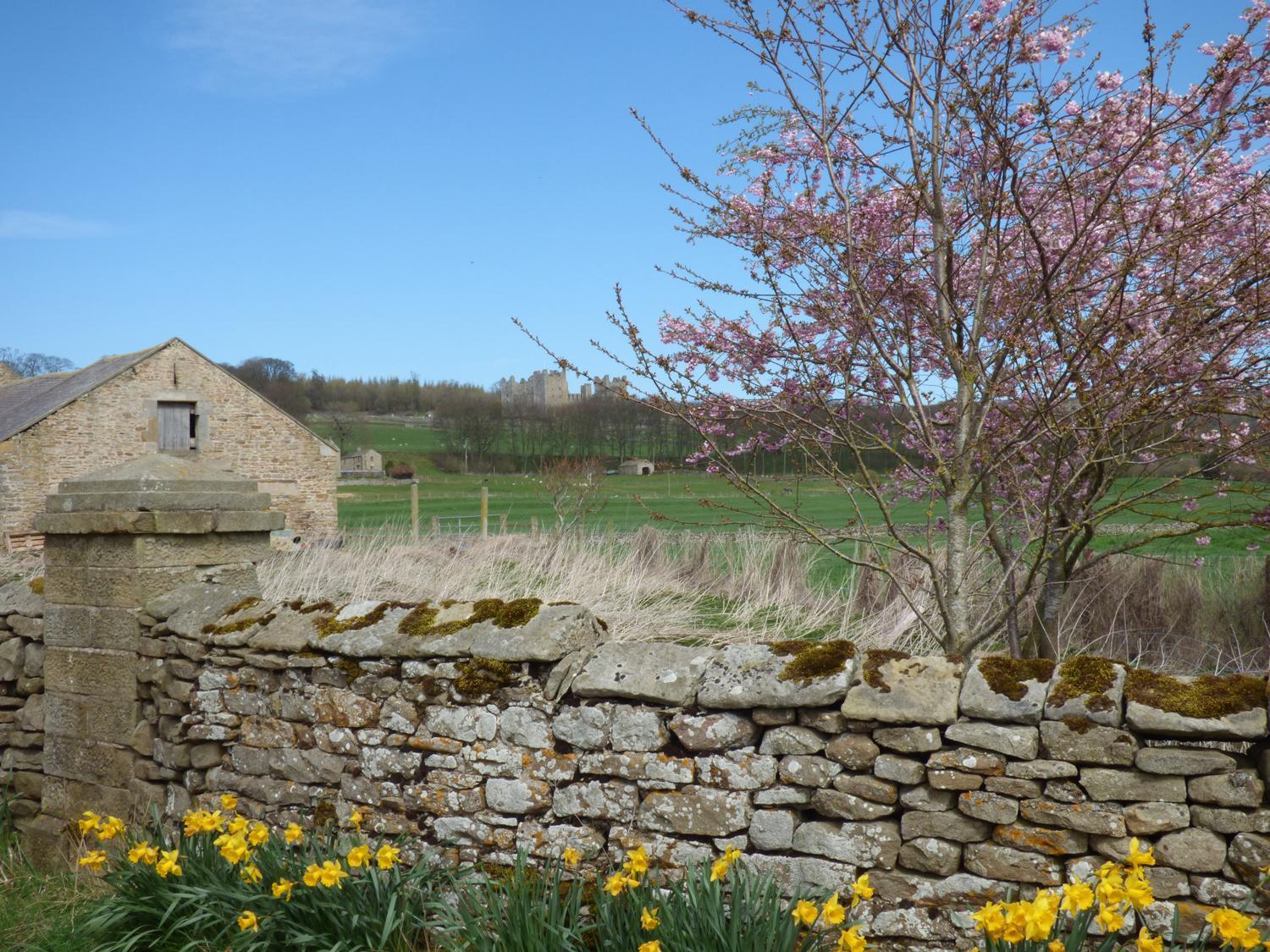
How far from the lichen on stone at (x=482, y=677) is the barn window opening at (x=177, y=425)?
22.9 m

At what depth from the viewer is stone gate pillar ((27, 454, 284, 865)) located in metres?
5.21

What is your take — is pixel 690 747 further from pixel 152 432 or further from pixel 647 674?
pixel 152 432

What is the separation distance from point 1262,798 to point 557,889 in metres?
2.34

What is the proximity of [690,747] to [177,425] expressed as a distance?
24.5 meters

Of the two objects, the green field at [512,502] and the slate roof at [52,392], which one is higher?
the slate roof at [52,392]

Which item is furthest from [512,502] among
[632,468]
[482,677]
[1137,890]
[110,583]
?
[1137,890]

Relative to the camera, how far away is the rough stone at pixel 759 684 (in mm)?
3352

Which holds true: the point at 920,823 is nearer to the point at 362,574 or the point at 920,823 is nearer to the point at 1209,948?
the point at 1209,948

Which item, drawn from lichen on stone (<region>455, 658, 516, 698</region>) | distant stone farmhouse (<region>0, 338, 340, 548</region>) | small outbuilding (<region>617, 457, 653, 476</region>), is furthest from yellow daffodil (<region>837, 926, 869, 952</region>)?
small outbuilding (<region>617, 457, 653, 476</region>)

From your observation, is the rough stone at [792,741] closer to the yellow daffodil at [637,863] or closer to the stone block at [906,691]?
the stone block at [906,691]

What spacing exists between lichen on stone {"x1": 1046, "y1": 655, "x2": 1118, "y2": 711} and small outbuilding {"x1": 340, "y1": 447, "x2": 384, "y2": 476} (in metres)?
56.1

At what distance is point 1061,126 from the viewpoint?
4.61 m

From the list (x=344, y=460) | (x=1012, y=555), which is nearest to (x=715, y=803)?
(x=1012, y=555)

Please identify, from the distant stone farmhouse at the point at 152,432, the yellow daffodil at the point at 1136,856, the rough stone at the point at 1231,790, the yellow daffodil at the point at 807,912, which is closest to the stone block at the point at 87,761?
the yellow daffodil at the point at 807,912
